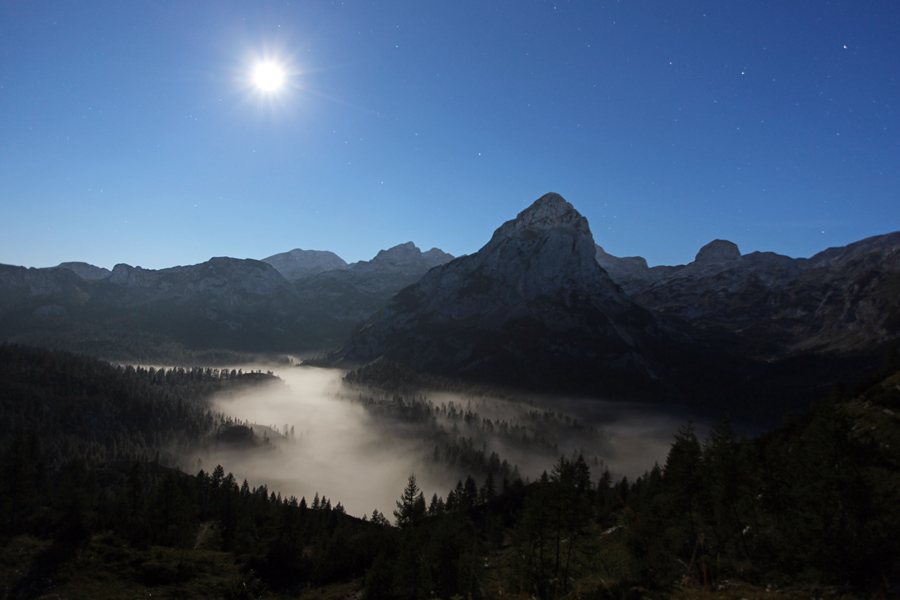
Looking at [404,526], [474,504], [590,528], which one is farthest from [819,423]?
[474,504]

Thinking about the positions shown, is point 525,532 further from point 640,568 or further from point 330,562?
point 330,562

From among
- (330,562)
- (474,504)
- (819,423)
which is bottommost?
(474,504)

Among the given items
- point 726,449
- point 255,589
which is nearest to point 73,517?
point 255,589

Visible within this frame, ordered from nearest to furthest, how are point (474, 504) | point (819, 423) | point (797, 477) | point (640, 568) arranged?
point (640, 568) → point (819, 423) → point (797, 477) → point (474, 504)

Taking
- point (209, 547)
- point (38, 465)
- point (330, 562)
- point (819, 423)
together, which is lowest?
point (209, 547)

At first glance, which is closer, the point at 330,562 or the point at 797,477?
the point at 797,477

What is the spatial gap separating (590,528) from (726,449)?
167ft

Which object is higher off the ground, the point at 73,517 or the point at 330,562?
the point at 73,517

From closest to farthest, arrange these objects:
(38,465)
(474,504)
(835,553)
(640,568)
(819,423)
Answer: (835,553), (640,568), (819,423), (38,465), (474,504)

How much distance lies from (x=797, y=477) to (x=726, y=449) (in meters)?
7.08

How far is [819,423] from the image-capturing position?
32375 mm

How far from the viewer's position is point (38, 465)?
104000 mm

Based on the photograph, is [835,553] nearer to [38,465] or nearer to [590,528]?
[590,528]

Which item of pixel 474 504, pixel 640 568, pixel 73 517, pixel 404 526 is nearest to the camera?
pixel 640 568
